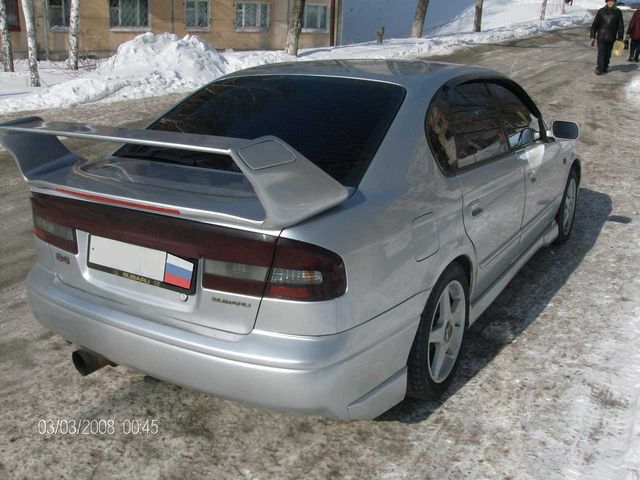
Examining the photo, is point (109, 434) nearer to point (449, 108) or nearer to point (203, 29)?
point (449, 108)

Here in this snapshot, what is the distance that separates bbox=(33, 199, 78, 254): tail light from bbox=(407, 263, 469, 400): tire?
5.20 ft

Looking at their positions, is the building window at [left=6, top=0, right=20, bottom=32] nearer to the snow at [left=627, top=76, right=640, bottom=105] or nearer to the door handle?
the snow at [left=627, top=76, right=640, bottom=105]

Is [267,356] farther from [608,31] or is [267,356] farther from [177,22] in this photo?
[177,22]

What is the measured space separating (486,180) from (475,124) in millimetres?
352

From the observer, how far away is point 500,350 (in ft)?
12.7

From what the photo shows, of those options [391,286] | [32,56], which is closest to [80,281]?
[391,286]

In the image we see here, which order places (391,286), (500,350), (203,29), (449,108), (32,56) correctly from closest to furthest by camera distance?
(391,286) < (449,108) < (500,350) < (32,56) < (203,29)

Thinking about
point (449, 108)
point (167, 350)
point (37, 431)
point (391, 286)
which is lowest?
point (37, 431)

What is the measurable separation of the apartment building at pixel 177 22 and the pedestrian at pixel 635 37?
1303 cm

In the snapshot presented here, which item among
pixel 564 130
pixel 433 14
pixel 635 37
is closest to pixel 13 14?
pixel 635 37

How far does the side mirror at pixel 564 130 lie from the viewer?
16.2 feet

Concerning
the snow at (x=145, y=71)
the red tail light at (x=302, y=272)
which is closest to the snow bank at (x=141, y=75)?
the snow at (x=145, y=71)

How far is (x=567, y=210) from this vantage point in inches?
220

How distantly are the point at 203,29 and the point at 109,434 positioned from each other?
78.9 feet
